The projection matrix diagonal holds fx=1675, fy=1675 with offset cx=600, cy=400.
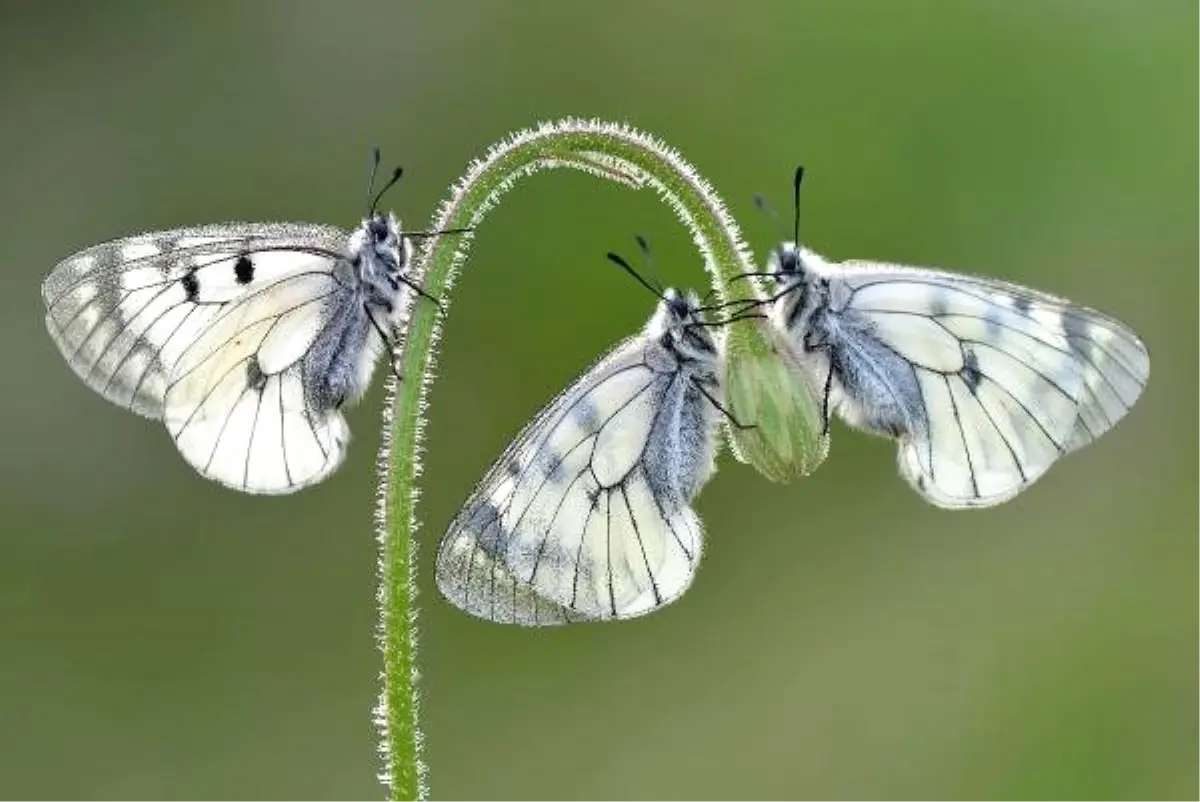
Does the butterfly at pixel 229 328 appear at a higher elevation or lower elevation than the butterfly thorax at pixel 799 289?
higher

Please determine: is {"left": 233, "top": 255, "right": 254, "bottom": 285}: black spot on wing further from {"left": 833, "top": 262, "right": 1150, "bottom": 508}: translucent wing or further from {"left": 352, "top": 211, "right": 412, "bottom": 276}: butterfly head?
{"left": 833, "top": 262, "right": 1150, "bottom": 508}: translucent wing

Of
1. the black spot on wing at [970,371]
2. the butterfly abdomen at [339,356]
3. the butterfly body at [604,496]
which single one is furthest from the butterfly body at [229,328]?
the black spot on wing at [970,371]

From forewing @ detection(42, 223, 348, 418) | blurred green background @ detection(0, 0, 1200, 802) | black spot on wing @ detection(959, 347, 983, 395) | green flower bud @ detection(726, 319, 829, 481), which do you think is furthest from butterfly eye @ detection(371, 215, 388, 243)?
blurred green background @ detection(0, 0, 1200, 802)

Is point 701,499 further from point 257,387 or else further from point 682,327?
point 682,327

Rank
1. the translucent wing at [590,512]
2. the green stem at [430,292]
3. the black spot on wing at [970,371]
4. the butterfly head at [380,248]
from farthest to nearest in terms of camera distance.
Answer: the butterfly head at [380,248] < the black spot on wing at [970,371] < the translucent wing at [590,512] < the green stem at [430,292]

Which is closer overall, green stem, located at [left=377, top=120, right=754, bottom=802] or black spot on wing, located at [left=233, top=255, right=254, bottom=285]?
green stem, located at [left=377, top=120, right=754, bottom=802]

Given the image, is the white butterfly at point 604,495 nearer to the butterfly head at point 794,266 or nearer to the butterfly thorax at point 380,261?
the butterfly head at point 794,266
